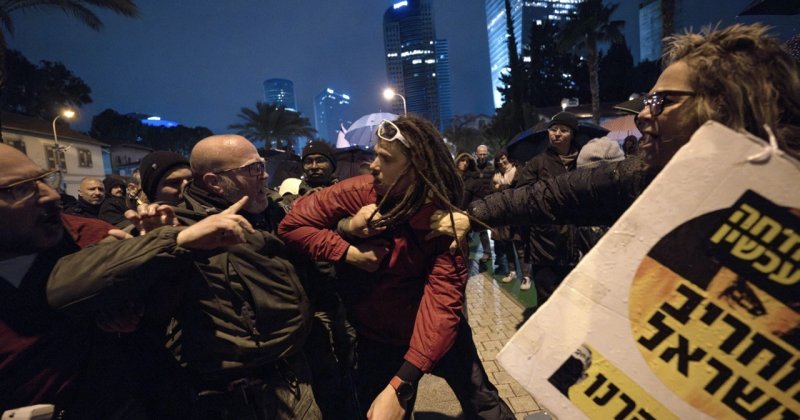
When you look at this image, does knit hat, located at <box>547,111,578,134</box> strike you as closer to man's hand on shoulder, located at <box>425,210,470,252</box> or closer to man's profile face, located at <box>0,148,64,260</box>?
man's hand on shoulder, located at <box>425,210,470,252</box>

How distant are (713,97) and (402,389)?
1524 mm

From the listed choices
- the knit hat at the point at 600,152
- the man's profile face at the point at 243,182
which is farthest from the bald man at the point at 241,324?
the knit hat at the point at 600,152

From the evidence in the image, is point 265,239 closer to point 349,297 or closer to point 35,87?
point 349,297

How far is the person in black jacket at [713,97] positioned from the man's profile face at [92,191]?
7.85 metres

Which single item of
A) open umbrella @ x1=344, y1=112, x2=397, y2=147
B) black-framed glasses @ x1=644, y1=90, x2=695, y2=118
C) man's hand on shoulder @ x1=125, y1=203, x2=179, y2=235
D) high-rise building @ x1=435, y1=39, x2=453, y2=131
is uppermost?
high-rise building @ x1=435, y1=39, x2=453, y2=131

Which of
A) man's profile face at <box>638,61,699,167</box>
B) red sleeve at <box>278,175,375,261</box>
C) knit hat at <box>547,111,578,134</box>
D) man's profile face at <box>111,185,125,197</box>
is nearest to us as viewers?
man's profile face at <box>638,61,699,167</box>

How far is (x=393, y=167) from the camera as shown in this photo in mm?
1741

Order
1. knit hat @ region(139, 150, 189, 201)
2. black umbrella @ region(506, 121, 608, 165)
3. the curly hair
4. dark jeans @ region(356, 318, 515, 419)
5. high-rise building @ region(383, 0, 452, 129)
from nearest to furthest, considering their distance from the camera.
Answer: the curly hair, dark jeans @ region(356, 318, 515, 419), knit hat @ region(139, 150, 189, 201), black umbrella @ region(506, 121, 608, 165), high-rise building @ region(383, 0, 452, 129)

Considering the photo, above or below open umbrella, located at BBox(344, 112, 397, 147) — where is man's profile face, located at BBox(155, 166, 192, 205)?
below

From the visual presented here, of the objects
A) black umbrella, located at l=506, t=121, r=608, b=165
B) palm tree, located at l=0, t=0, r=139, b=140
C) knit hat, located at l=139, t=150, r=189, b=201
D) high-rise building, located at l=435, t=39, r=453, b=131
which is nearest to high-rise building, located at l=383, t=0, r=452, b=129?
high-rise building, located at l=435, t=39, r=453, b=131

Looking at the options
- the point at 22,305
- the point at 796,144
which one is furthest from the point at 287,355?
the point at 796,144

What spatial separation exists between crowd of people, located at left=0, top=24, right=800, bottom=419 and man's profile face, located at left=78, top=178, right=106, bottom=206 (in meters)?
5.92

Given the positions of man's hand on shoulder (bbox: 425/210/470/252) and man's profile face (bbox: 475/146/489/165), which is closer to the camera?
man's hand on shoulder (bbox: 425/210/470/252)

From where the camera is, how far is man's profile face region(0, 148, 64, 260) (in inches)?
50.2
